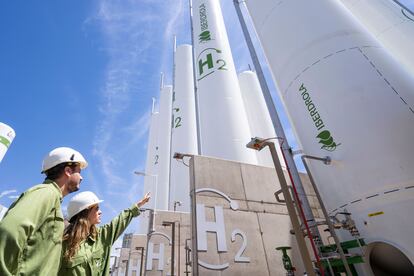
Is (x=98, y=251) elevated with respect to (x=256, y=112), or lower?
lower

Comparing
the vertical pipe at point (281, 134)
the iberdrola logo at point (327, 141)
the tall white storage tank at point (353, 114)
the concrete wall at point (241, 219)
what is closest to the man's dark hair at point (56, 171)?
the concrete wall at point (241, 219)

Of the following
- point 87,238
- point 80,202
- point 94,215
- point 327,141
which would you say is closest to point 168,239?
point 327,141

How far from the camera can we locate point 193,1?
15.3 metres

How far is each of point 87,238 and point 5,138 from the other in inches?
181

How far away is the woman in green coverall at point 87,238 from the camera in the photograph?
83.9 inches

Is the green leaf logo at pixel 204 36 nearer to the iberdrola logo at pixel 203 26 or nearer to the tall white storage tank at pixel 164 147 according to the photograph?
the iberdrola logo at pixel 203 26

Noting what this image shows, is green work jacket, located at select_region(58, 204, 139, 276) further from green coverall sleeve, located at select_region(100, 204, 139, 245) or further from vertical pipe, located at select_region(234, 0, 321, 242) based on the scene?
vertical pipe, located at select_region(234, 0, 321, 242)

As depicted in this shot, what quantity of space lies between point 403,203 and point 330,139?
1627 mm

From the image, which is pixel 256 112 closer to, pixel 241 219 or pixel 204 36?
pixel 204 36

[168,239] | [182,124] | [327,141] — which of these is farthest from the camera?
[182,124]

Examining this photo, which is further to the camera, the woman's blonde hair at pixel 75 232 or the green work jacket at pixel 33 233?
the woman's blonde hair at pixel 75 232

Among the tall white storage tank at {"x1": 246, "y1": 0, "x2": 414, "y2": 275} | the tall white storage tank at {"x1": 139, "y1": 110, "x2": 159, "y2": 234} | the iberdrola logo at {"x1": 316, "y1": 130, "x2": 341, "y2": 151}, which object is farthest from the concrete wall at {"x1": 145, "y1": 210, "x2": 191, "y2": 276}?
the tall white storage tank at {"x1": 139, "y1": 110, "x2": 159, "y2": 234}

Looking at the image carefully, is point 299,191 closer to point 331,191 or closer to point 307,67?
point 331,191

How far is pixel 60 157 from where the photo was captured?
1935 millimetres
